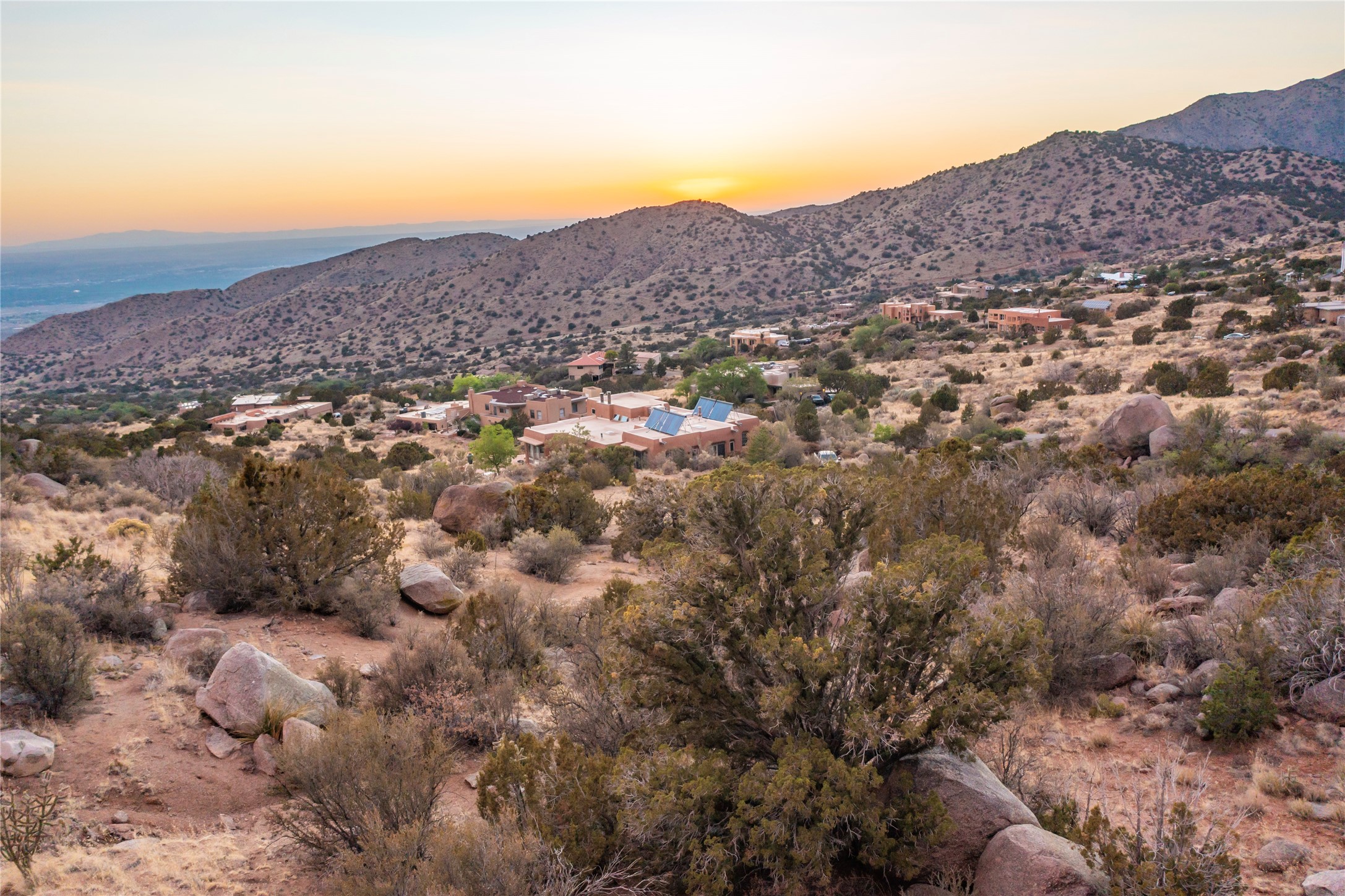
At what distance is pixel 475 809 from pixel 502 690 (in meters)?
1.75

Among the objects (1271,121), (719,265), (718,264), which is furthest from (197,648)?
(1271,121)

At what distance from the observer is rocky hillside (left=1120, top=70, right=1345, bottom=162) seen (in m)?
144

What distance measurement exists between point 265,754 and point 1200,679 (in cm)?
929

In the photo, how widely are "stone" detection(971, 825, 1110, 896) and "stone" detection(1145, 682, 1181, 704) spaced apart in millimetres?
3632

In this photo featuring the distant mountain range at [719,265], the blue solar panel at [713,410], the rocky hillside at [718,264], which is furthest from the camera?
the rocky hillside at [718,264]

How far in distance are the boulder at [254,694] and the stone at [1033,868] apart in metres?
6.09

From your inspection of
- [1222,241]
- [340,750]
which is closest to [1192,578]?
[340,750]

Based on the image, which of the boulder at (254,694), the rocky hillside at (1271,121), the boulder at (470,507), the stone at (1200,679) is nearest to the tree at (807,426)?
the boulder at (470,507)

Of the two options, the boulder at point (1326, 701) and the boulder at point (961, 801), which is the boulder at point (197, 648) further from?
the boulder at point (1326, 701)

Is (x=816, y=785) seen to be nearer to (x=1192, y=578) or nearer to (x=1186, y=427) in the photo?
(x=1192, y=578)

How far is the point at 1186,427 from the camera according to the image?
63.6 feet

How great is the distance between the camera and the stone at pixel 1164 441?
19.5 meters

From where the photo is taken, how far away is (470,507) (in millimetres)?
18781

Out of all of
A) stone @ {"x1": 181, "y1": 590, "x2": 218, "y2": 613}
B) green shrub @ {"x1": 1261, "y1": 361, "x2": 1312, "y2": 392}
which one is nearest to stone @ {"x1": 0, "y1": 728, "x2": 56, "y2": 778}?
stone @ {"x1": 181, "y1": 590, "x2": 218, "y2": 613}
